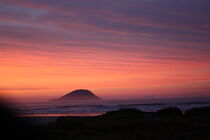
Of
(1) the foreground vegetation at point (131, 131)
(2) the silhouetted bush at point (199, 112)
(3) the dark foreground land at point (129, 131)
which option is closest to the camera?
(3) the dark foreground land at point (129, 131)

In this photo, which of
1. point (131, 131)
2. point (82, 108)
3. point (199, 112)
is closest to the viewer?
point (131, 131)

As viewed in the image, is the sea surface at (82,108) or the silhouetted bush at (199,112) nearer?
the silhouetted bush at (199,112)

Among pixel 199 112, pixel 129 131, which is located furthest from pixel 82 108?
pixel 129 131

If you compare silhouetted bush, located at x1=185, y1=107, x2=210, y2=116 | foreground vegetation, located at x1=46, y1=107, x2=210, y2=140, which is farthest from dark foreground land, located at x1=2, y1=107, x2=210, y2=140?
silhouetted bush, located at x1=185, y1=107, x2=210, y2=116

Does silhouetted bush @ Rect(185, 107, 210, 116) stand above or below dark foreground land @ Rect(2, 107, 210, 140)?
above

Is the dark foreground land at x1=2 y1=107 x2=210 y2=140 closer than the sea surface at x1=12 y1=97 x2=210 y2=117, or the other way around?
the dark foreground land at x1=2 y1=107 x2=210 y2=140

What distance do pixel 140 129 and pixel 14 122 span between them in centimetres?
957

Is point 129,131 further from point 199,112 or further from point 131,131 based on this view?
point 199,112

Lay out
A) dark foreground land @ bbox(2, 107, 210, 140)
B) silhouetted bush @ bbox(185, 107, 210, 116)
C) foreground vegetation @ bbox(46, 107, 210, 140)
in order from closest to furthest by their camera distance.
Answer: dark foreground land @ bbox(2, 107, 210, 140), foreground vegetation @ bbox(46, 107, 210, 140), silhouetted bush @ bbox(185, 107, 210, 116)

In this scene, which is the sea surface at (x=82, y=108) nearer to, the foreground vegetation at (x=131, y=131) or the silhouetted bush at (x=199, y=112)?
the foreground vegetation at (x=131, y=131)

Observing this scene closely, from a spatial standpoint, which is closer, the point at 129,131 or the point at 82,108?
the point at 129,131

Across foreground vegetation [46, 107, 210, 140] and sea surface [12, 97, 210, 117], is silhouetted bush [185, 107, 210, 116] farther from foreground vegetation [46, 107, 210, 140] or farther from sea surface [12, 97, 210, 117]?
sea surface [12, 97, 210, 117]

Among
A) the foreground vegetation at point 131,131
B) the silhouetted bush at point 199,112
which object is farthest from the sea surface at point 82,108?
the silhouetted bush at point 199,112

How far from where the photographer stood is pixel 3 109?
9.45m
